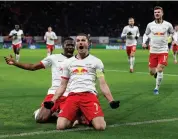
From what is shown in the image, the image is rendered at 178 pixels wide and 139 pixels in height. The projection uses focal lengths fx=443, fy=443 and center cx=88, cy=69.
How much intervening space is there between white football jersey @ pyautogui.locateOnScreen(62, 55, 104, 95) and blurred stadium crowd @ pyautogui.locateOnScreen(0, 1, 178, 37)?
160 ft

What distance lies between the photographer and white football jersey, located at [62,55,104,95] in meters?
8.06

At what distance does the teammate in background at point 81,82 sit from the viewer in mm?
7898

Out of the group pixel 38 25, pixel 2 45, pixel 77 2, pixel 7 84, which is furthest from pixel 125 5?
pixel 7 84

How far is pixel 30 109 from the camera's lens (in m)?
10.0

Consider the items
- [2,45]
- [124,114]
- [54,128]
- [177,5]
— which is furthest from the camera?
[177,5]

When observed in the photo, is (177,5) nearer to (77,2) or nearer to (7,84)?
(77,2)

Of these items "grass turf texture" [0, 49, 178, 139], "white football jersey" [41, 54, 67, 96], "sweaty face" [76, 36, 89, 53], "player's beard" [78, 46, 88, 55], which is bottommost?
"grass turf texture" [0, 49, 178, 139]

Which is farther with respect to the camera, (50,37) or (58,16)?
(58,16)

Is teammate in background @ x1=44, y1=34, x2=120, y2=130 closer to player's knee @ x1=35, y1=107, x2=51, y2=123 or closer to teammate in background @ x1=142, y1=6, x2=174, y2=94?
player's knee @ x1=35, y1=107, x2=51, y2=123

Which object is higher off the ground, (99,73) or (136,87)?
(99,73)

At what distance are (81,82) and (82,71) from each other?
0.66ft

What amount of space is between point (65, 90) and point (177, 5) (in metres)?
51.8

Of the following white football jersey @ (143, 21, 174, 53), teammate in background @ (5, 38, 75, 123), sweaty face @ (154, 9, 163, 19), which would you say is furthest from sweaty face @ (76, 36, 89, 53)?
white football jersey @ (143, 21, 174, 53)

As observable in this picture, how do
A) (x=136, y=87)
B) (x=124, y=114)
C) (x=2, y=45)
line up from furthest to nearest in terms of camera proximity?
(x=2, y=45) < (x=136, y=87) < (x=124, y=114)
